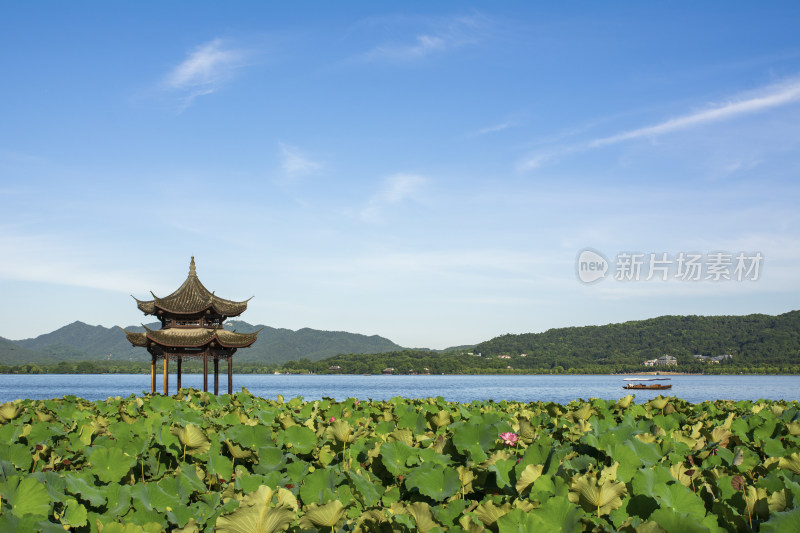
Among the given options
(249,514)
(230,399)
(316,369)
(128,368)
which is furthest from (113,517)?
(128,368)

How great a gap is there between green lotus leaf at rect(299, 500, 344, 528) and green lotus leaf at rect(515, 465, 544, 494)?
1127 mm

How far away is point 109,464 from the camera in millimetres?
3896

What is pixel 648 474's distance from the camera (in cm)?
295

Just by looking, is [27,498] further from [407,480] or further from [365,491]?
[407,480]

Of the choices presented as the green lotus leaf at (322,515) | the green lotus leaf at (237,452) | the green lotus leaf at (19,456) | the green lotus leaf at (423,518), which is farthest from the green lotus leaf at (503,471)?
the green lotus leaf at (19,456)

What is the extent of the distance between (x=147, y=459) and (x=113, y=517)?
5.57 ft

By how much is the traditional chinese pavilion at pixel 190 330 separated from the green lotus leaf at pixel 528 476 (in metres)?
24.5

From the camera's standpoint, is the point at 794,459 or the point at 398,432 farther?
the point at 398,432

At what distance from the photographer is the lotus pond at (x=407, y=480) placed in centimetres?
250

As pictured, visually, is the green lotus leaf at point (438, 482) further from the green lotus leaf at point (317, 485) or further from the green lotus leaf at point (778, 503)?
the green lotus leaf at point (778, 503)

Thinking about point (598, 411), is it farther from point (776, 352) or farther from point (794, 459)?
point (776, 352)

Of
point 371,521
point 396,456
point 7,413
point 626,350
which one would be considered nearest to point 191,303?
point 7,413

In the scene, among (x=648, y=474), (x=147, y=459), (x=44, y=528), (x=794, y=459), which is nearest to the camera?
(x=44, y=528)

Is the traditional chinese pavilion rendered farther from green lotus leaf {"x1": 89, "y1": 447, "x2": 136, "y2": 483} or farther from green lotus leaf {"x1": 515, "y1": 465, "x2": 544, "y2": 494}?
green lotus leaf {"x1": 515, "y1": 465, "x2": 544, "y2": 494}
